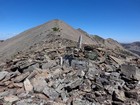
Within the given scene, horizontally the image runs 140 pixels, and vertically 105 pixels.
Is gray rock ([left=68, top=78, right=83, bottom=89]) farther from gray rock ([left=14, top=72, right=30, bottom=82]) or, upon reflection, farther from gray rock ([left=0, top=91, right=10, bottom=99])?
gray rock ([left=0, top=91, right=10, bottom=99])

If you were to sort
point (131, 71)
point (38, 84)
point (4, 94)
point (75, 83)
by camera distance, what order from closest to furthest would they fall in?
1. point (4, 94)
2. point (38, 84)
3. point (75, 83)
4. point (131, 71)

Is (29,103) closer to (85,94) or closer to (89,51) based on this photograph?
(85,94)

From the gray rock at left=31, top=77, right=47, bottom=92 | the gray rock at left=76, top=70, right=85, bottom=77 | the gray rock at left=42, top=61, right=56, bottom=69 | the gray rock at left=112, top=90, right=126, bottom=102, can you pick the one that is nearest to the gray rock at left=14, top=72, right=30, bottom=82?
the gray rock at left=31, top=77, right=47, bottom=92

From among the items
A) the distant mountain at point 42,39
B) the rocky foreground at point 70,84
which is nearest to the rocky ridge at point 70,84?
the rocky foreground at point 70,84

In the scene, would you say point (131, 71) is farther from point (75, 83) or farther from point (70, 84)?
point (70, 84)

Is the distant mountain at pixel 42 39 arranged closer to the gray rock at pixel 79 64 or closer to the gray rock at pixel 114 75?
the gray rock at pixel 79 64

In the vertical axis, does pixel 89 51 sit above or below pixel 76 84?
above

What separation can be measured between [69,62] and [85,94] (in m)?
3.74

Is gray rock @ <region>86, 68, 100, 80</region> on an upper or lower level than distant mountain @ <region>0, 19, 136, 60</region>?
lower

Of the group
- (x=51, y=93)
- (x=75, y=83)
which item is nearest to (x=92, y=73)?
(x=75, y=83)

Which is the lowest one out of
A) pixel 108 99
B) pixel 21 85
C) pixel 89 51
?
pixel 108 99

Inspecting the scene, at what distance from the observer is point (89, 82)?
1191cm

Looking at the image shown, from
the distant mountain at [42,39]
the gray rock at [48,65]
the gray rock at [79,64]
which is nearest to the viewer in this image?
the gray rock at [48,65]

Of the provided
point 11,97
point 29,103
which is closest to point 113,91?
point 29,103
